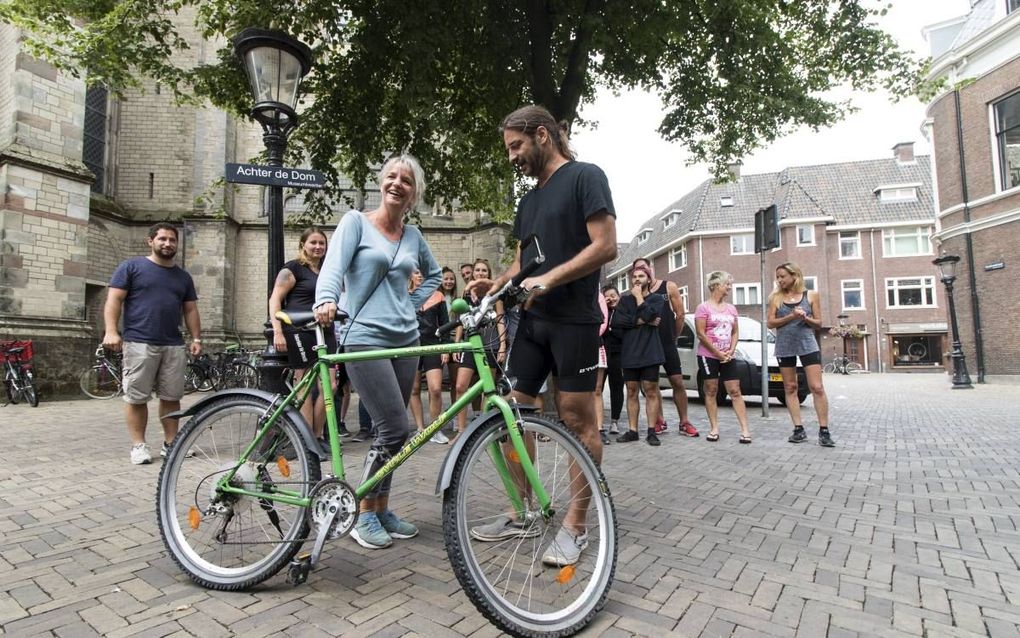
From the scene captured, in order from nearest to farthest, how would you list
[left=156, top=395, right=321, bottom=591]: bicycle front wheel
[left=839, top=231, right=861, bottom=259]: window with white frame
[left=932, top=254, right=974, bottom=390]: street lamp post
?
[left=156, top=395, right=321, bottom=591]: bicycle front wheel, [left=932, top=254, right=974, bottom=390]: street lamp post, [left=839, top=231, right=861, bottom=259]: window with white frame

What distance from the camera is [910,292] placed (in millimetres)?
36969

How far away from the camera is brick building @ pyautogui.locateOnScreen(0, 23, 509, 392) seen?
11.1 meters

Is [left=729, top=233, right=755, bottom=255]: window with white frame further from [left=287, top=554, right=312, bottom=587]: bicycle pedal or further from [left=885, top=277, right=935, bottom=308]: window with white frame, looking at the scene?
[left=287, top=554, right=312, bottom=587]: bicycle pedal

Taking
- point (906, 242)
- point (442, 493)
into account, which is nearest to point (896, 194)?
point (906, 242)

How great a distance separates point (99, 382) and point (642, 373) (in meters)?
11.5

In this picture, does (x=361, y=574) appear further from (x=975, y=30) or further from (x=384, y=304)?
(x=975, y=30)

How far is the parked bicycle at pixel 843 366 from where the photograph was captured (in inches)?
1308

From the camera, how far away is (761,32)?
26.7 feet

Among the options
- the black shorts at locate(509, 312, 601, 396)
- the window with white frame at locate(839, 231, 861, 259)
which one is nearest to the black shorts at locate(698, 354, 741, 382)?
the black shorts at locate(509, 312, 601, 396)

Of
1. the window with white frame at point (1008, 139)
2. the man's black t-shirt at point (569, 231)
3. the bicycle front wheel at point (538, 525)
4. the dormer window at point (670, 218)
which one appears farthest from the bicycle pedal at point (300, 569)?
the dormer window at point (670, 218)

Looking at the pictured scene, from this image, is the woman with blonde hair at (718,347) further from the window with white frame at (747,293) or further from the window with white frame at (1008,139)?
the window with white frame at (747,293)

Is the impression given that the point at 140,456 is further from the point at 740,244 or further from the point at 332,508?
the point at 740,244

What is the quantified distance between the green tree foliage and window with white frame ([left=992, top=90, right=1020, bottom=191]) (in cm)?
1249

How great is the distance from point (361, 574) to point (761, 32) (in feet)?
28.9
